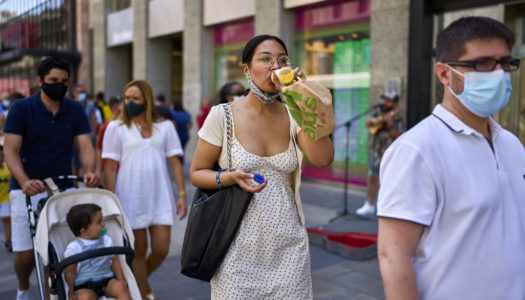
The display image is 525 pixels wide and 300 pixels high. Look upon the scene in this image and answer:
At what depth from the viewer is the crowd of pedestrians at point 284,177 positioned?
5.42 feet

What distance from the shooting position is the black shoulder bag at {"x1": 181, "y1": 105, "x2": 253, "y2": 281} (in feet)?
8.15

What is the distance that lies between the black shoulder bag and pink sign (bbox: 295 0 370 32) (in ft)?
28.6

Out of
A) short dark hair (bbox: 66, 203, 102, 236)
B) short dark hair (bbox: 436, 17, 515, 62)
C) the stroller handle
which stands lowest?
the stroller handle

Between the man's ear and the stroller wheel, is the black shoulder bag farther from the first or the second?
the stroller wheel

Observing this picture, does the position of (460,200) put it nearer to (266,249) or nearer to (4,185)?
(266,249)

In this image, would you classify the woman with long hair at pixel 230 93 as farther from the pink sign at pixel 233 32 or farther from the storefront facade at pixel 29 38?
the storefront facade at pixel 29 38

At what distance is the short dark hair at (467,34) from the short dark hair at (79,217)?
2.81 meters

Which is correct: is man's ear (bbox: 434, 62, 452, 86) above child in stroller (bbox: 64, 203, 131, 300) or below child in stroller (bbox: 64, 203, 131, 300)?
above

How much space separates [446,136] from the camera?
1.70 meters

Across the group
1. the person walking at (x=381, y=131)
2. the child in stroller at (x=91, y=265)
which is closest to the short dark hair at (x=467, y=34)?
the child in stroller at (x=91, y=265)

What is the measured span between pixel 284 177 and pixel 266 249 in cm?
38

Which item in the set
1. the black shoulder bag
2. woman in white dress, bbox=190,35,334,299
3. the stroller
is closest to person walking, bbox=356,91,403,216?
the stroller

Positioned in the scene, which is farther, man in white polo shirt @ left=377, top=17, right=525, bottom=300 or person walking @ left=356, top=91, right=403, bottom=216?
person walking @ left=356, top=91, right=403, bottom=216

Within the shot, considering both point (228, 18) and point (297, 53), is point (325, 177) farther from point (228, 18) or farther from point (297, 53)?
point (228, 18)
